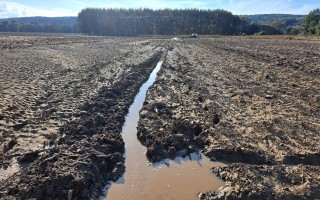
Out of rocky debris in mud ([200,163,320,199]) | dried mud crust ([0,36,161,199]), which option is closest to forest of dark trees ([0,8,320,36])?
dried mud crust ([0,36,161,199])

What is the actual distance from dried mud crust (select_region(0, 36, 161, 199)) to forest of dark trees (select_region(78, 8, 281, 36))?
106 m

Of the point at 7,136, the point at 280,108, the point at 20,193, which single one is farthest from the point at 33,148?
the point at 280,108

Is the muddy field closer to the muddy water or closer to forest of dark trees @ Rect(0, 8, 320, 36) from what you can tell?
the muddy water

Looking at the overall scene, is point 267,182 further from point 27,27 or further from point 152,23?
point 27,27

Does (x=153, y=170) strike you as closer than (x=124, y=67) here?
Yes

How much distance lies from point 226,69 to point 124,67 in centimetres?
697

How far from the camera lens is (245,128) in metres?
10.3

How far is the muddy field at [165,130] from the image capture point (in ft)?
23.4

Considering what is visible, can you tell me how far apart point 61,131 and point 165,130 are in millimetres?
3162

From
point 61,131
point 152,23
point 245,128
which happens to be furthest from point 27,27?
point 245,128

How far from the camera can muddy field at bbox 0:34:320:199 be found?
712cm

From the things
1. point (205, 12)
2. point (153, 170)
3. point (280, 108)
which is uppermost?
point (205, 12)

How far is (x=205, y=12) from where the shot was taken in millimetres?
127562

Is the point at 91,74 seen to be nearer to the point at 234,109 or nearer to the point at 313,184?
the point at 234,109
